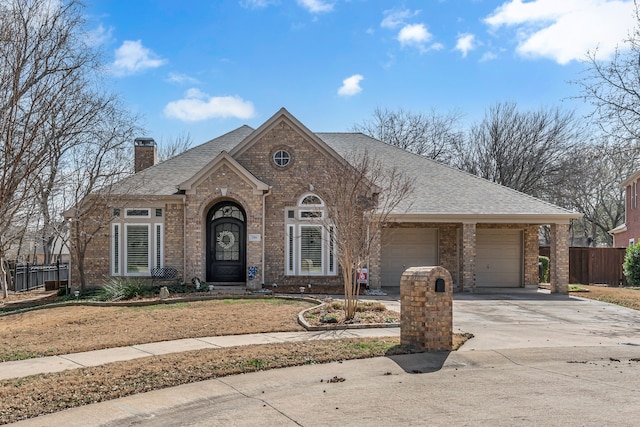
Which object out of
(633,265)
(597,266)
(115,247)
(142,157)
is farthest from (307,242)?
(597,266)

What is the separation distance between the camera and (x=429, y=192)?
65.5ft

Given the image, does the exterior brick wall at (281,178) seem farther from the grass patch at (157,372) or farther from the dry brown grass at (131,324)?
the grass patch at (157,372)

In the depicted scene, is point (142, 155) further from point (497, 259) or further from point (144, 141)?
point (497, 259)

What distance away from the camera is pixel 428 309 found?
8500 millimetres

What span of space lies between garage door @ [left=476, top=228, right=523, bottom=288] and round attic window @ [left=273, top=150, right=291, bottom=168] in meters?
8.06

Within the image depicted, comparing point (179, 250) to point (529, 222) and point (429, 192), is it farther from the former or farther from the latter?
point (529, 222)

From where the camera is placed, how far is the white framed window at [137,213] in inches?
720

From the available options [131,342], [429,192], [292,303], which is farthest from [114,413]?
[429,192]

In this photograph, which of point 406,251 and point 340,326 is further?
point 406,251

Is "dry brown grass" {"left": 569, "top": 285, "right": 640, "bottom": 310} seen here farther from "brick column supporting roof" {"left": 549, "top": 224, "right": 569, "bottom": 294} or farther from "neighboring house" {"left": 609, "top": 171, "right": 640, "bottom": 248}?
"neighboring house" {"left": 609, "top": 171, "right": 640, "bottom": 248}

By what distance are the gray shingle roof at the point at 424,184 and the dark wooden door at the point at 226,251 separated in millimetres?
2104

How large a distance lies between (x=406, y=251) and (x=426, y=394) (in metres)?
14.3

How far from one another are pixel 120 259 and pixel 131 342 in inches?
385

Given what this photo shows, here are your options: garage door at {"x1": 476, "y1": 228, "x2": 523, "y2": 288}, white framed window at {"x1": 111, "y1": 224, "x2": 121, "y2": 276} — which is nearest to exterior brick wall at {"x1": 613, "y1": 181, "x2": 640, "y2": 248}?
garage door at {"x1": 476, "y1": 228, "x2": 523, "y2": 288}
